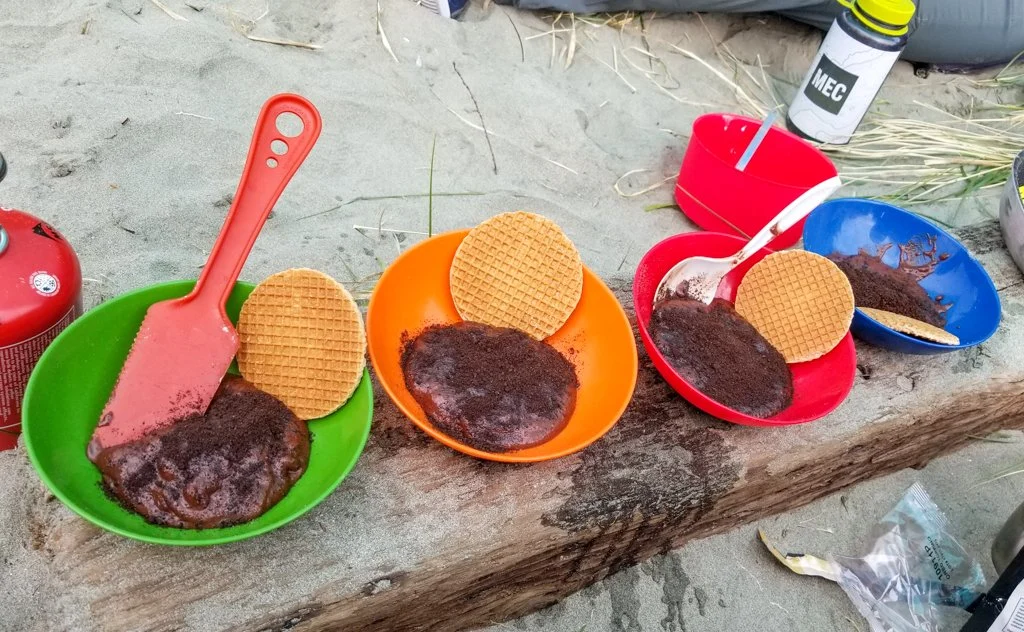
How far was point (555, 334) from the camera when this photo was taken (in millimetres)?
1562

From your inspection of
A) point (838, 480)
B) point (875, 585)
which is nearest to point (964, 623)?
point (875, 585)

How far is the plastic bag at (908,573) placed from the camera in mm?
1620

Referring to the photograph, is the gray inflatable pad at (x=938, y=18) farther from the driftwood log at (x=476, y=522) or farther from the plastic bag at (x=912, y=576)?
the plastic bag at (x=912, y=576)

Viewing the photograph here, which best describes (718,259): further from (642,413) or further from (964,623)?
(964,623)

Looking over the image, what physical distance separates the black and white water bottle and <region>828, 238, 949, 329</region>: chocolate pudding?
0.84 metres

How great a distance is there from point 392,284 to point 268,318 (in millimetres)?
248

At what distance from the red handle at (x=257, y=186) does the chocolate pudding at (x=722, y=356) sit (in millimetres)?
799

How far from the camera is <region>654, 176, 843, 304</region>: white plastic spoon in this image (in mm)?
1566

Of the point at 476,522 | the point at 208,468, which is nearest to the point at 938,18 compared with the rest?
the point at 476,522

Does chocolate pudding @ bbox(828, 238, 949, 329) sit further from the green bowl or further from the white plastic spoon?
the green bowl

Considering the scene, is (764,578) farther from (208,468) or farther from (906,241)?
(208,468)

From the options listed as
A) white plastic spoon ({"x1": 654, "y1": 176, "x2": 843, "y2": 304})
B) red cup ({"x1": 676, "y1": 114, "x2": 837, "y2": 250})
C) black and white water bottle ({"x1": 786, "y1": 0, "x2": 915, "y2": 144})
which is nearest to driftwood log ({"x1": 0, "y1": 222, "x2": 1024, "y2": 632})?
white plastic spoon ({"x1": 654, "y1": 176, "x2": 843, "y2": 304})

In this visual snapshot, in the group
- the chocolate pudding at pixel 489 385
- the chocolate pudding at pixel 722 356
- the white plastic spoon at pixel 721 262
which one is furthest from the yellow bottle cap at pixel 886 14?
the chocolate pudding at pixel 489 385

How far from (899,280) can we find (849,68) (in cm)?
99
